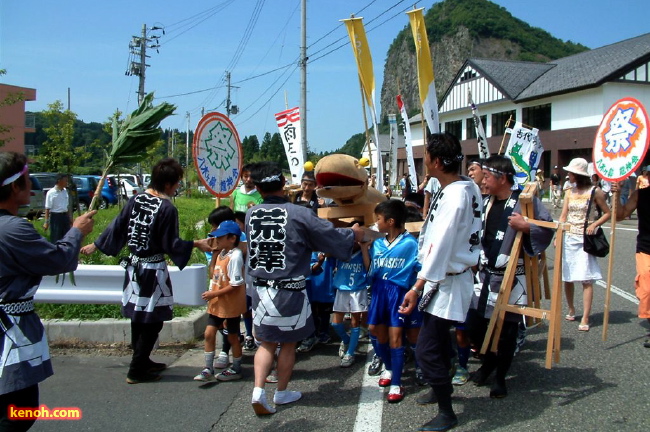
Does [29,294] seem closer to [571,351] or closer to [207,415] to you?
[207,415]

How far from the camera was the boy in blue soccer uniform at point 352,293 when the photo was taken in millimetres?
4738

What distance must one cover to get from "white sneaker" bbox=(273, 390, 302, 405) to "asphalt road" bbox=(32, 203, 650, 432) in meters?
0.05

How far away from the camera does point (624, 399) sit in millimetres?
3887

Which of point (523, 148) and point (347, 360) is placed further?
point (523, 148)

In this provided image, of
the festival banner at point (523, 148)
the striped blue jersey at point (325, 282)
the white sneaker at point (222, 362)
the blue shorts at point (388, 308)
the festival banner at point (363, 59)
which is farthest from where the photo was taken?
the festival banner at point (523, 148)

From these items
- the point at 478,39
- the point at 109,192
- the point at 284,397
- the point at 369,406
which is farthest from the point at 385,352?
the point at 478,39

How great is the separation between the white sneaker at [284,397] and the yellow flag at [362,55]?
387 centimetres

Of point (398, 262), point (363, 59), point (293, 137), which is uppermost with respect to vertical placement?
point (363, 59)

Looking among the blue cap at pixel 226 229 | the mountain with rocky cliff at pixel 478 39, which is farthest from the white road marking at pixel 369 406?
the mountain with rocky cliff at pixel 478 39

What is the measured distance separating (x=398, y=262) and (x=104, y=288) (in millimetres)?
3281

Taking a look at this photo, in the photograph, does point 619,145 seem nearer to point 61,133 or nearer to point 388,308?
point 388,308

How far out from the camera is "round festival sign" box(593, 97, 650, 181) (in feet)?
16.0

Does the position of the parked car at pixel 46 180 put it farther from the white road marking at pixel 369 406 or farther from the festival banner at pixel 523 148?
the white road marking at pixel 369 406

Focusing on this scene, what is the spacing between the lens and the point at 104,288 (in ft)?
18.0
